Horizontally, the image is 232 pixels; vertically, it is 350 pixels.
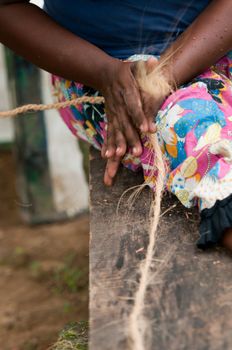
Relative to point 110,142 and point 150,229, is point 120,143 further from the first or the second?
point 150,229

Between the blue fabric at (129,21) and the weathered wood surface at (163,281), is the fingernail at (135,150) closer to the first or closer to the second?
the weathered wood surface at (163,281)

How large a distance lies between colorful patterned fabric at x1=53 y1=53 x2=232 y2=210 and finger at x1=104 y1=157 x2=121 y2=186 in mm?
48

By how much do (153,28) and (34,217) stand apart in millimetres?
1812

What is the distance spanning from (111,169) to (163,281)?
1.45ft

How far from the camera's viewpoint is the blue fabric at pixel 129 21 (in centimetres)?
170

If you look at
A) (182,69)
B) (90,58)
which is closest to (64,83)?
(90,58)

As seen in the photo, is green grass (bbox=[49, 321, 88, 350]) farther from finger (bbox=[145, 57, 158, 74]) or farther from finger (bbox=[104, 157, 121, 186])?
finger (bbox=[145, 57, 158, 74])

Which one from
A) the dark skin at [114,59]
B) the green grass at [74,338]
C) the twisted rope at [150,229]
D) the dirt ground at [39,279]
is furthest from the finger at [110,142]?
the dirt ground at [39,279]

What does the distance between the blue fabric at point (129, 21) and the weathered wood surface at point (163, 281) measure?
17.3 inches

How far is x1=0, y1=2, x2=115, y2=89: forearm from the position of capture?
1626 millimetres

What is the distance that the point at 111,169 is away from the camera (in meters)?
1.62

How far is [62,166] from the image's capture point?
3.30 meters

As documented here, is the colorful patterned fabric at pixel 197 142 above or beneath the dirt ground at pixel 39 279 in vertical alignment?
above

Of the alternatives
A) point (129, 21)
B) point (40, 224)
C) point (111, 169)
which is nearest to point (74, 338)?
point (111, 169)
